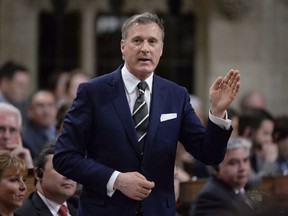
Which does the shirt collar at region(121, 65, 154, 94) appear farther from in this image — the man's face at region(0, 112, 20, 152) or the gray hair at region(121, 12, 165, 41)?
the man's face at region(0, 112, 20, 152)

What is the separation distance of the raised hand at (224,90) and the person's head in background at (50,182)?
4.77 ft

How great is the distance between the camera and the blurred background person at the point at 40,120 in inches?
338

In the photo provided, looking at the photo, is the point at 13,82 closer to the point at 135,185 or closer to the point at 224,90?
the point at 224,90

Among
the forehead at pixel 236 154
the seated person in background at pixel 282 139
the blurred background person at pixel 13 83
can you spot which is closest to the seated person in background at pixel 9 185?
the forehead at pixel 236 154

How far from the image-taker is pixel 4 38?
11883 millimetres

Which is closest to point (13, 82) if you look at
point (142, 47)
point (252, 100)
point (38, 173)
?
point (252, 100)

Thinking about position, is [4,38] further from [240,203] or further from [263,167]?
[240,203]

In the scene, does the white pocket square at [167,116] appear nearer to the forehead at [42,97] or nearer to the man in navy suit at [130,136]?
the man in navy suit at [130,136]

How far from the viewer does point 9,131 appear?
23.4ft

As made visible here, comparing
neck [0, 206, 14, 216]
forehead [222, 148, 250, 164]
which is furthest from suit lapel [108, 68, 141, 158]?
forehead [222, 148, 250, 164]

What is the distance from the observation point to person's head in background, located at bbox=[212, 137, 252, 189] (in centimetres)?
732

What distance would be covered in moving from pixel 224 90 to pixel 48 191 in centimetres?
164

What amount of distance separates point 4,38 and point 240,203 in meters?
8.93

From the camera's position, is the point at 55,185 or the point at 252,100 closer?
the point at 55,185
